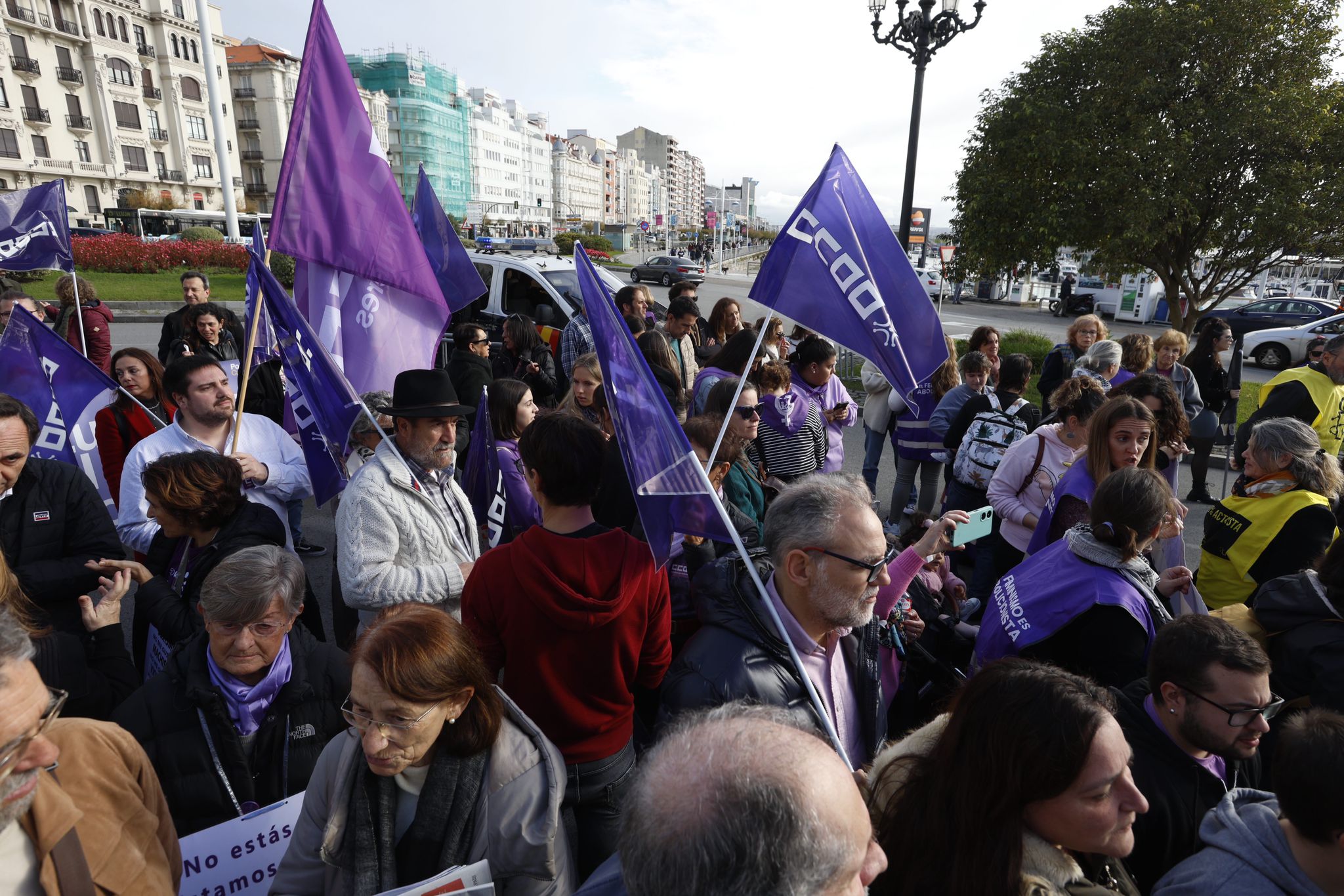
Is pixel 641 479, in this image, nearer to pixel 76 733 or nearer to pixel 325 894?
pixel 325 894

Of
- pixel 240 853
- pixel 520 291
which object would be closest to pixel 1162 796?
pixel 240 853

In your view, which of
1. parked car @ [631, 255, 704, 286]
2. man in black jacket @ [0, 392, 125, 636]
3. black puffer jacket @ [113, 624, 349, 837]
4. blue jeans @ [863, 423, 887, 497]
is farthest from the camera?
parked car @ [631, 255, 704, 286]

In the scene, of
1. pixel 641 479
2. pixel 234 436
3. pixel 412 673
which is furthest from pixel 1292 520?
pixel 234 436

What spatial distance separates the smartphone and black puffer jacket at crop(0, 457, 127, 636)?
10.8 ft

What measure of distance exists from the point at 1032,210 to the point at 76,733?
1304 cm

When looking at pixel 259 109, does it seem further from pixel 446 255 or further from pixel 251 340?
pixel 251 340

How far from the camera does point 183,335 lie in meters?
6.60

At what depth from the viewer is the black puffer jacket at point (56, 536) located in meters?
2.82

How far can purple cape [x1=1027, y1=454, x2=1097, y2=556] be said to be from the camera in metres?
3.47

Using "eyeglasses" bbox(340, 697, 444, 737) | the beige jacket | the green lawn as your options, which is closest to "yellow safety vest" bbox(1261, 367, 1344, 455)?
"eyeglasses" bbox(340, 697, 444, 737)

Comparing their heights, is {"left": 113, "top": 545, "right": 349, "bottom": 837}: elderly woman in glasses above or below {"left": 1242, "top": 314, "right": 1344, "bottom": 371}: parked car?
above

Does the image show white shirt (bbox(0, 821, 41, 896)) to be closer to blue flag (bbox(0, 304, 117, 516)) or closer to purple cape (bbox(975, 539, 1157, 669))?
purple cape (bbox(975, 539, 1157, 669))

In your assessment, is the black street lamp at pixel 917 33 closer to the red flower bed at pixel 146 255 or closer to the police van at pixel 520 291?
the police van at pixel 520 291

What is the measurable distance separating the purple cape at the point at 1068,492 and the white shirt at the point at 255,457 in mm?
3515
